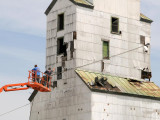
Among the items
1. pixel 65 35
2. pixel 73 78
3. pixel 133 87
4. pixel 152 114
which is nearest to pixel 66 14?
pixel 65 35

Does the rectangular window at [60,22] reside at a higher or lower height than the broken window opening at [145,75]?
higher

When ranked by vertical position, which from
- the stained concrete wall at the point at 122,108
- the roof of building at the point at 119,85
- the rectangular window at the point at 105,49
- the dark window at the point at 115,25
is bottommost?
the stained concrete wall at the point at 122,108

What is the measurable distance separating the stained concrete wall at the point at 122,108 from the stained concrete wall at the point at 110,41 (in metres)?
4.67

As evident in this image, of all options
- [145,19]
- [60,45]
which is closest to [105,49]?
[60,45]

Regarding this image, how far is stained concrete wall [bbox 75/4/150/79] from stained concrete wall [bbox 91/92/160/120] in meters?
4.67

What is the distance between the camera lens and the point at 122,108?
187ft

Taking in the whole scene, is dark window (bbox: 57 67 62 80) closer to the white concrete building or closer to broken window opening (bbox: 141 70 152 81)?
the white concrete building

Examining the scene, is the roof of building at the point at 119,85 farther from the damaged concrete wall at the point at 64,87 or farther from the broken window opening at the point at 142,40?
the broken window opening at the point at 142,40

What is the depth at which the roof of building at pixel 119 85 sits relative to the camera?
55.9m

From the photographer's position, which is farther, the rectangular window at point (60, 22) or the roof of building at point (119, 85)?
the rectangular window at point (60, 22)

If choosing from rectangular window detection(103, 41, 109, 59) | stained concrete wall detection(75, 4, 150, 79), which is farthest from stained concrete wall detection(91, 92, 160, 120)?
rectangular window detection(103, 41, 109, 59)

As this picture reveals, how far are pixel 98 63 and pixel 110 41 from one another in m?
3.50

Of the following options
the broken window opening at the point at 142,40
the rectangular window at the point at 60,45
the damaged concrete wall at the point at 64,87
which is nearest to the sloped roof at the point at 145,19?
the broken window opening at the point at 142,40

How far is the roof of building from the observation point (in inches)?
2201
